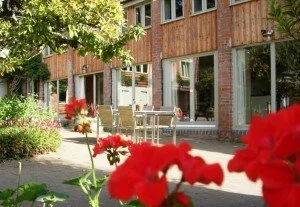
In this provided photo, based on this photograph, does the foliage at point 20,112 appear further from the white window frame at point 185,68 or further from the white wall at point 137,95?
the white wall at point 137,95

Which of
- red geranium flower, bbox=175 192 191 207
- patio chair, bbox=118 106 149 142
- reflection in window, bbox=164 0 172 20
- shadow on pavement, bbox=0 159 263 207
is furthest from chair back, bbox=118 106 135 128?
red geranium flower, bbox=175 192 191 207

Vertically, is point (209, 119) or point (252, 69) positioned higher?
point (252, 69)

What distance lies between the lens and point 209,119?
16453mm

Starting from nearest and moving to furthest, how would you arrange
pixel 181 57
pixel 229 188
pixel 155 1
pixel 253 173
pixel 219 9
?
pixel 253 173 → pixel 229 188 → pixel 219 9 → pixel 181 57 → pixel 155 1

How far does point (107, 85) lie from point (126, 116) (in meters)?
10.2

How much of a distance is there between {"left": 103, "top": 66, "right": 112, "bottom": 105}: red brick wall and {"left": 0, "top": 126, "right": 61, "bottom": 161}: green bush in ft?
34.1

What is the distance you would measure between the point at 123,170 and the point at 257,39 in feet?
45.8

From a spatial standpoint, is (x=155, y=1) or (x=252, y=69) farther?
(x=155, y=1)

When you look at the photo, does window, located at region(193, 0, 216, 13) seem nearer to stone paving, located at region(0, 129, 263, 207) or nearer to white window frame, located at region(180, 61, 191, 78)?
white window frame, located at region(180, 61, 191, 78)

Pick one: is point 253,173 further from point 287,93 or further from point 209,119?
point 209,119

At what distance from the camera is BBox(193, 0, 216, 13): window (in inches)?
645

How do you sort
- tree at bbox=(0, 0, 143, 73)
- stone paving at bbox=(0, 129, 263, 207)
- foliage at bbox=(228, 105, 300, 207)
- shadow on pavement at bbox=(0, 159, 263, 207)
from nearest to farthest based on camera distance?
foliage at bbox=(228, 105, 300, 207) < shadow on pavement at bbox=(0, 159, 263, 207) < stone paving at bbox=(0, 129, 263, 207) < tree at bbox=(0, 0, 143, 73)

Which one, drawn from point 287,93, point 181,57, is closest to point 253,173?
point 287,93

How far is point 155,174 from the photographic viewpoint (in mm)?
674
